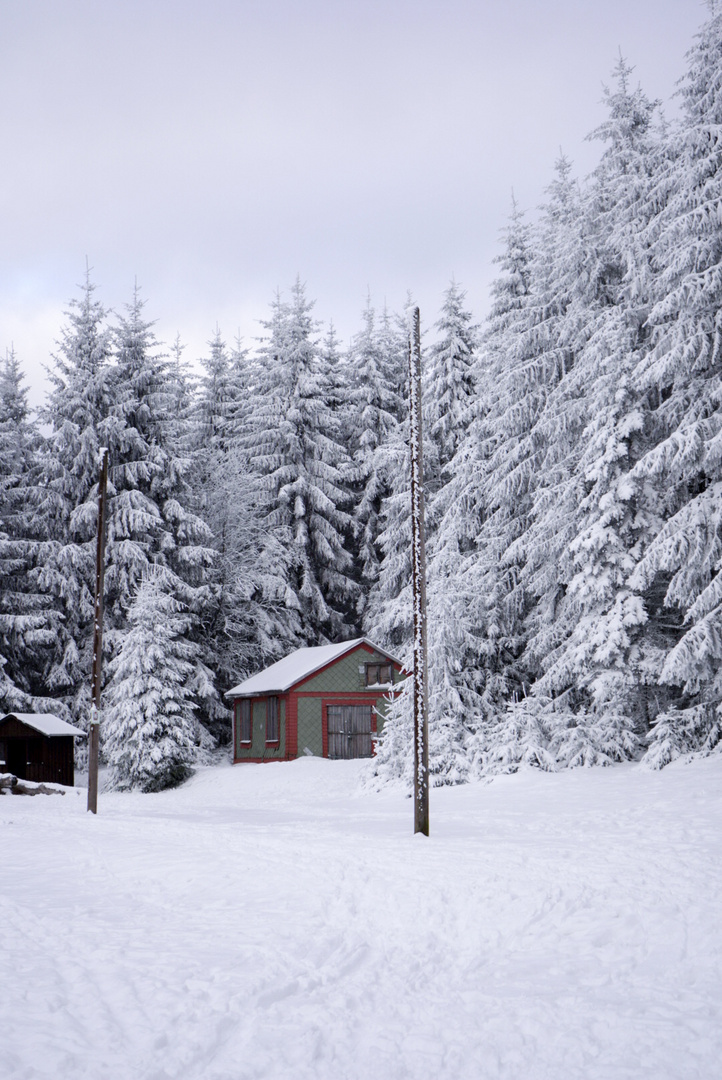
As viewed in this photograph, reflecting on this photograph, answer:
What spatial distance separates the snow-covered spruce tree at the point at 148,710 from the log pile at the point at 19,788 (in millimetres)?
3959

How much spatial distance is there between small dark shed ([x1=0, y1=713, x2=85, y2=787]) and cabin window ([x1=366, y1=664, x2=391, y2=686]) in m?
11.0

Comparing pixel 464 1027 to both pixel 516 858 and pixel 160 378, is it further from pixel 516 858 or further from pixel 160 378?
pixel 160 378

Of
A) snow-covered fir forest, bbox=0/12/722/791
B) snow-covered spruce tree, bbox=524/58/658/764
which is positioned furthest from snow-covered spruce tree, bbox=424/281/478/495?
snow-covered spruce tree, bbox=524/58/658/764

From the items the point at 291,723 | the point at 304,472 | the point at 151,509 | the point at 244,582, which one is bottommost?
the point at 291,723

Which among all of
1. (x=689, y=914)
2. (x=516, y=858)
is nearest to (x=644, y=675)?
(x=516, y=858)

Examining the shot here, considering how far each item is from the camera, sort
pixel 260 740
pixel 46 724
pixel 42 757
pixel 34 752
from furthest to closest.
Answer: pixel 260 740 < pixel 34 752 < pixel 42 757 < pixel 46 724

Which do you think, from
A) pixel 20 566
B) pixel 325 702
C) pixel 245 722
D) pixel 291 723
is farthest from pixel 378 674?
pixel 20 566

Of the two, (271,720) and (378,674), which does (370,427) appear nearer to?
(378,674)

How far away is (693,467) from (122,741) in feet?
71.0

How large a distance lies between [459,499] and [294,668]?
38.7 feet

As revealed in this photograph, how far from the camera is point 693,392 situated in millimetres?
19922

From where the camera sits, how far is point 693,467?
19062 mm

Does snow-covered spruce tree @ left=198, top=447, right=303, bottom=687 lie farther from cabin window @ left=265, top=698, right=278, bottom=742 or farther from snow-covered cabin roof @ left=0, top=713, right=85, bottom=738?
snow-covered cabin roof @ left=0, top=713, right=85, bottom=738

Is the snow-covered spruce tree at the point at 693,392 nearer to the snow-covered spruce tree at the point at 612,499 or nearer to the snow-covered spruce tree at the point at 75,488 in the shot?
the snow-covered spruce tree at the point at 612,499
